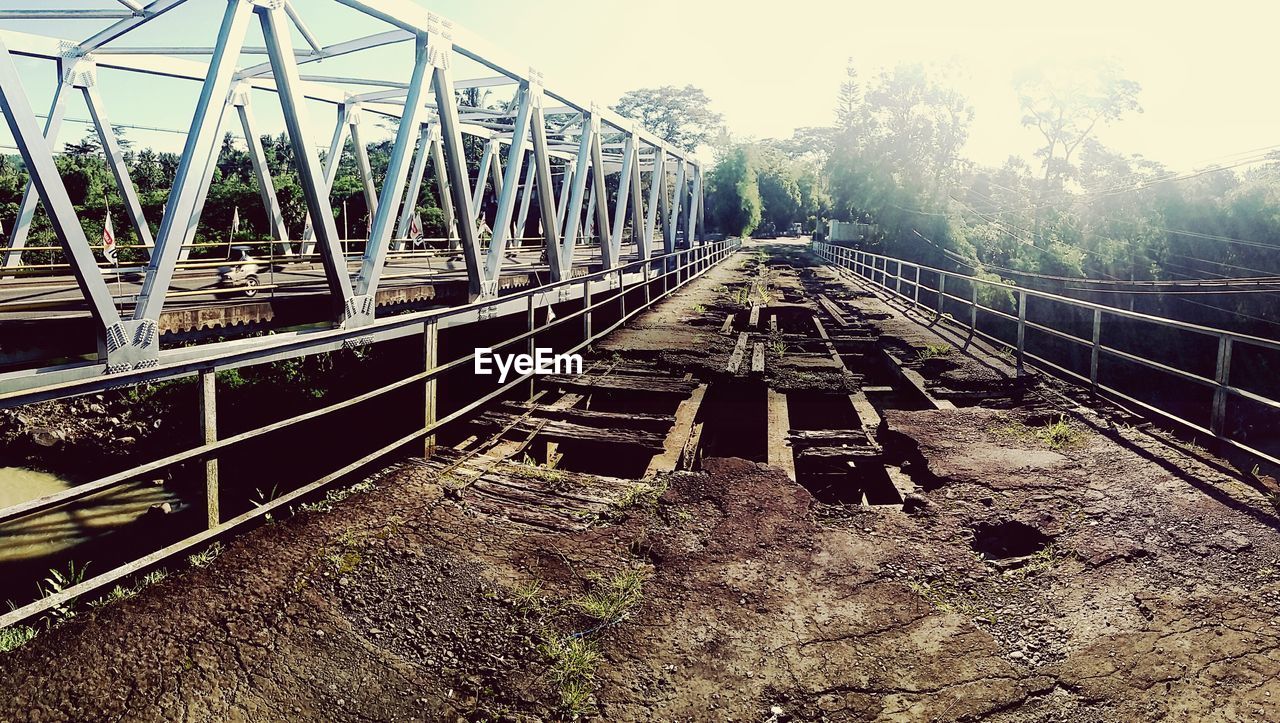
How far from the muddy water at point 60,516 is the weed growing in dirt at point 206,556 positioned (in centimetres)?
1051

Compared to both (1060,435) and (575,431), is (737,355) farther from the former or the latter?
(1060,435)

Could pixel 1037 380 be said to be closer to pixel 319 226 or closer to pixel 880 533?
pixel 880 533

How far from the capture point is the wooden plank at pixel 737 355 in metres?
9.43

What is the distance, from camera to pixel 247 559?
12.3 feet

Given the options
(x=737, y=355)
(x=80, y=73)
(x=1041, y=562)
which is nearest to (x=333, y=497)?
(x=1041, y=562)

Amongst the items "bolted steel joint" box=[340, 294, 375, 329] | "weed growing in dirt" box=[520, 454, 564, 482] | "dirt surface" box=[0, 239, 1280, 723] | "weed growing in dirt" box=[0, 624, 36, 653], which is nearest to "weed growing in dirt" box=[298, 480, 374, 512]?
"dirt surface" box=[0, 239, 1280, 723]

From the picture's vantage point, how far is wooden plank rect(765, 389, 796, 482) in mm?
5801

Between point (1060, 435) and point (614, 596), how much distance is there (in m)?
4.61

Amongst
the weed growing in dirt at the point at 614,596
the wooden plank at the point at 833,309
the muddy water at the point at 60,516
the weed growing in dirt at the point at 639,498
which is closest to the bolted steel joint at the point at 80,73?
the muddy water at the point at 60,516

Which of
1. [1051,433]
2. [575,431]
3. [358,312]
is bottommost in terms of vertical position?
[575,431]

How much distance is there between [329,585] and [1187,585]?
162 inches

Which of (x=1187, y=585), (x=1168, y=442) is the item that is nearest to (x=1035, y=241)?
(x=1168, y=442)

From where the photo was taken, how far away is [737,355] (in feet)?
34.6

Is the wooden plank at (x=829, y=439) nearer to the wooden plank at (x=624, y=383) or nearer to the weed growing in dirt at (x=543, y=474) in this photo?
the wooden plank at (x=624, y=383)
